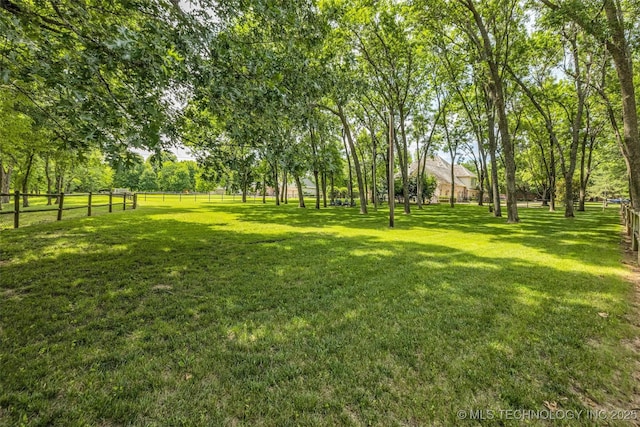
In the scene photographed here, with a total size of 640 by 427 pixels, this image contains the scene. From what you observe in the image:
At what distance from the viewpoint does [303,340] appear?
9.82 feet

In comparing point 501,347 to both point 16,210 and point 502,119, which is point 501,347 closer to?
point 16,210

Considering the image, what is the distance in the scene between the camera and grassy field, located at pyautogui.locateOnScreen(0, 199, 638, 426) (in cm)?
209

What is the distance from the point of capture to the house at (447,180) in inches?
1973

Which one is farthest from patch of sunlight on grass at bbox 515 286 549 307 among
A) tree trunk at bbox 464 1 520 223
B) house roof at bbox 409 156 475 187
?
house roof at bbox 409 156 475 187

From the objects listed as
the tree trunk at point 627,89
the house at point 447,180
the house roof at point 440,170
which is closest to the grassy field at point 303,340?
the tree trunk at point 627,89

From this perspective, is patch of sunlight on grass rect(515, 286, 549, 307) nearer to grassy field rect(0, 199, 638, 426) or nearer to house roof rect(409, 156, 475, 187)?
grassy field rect(0, 199, 638, 426)

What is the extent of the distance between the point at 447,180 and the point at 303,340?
56611 mm

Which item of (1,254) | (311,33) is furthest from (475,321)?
(1,254)

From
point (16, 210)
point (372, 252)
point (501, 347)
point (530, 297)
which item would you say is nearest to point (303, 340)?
point (501, 347)

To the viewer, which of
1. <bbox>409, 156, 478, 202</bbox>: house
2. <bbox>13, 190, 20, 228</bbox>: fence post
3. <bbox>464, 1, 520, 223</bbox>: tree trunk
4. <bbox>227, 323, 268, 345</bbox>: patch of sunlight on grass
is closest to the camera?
<bbox>227, 323, 268, 345</bbox>: patch of sunlight on grass

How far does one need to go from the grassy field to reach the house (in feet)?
147

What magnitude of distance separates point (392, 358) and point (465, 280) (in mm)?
3107

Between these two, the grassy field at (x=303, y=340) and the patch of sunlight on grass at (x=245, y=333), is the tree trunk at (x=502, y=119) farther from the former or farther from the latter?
the patch of sunlight on grass at (x=245, y=333)

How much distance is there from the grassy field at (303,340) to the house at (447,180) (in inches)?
1767
